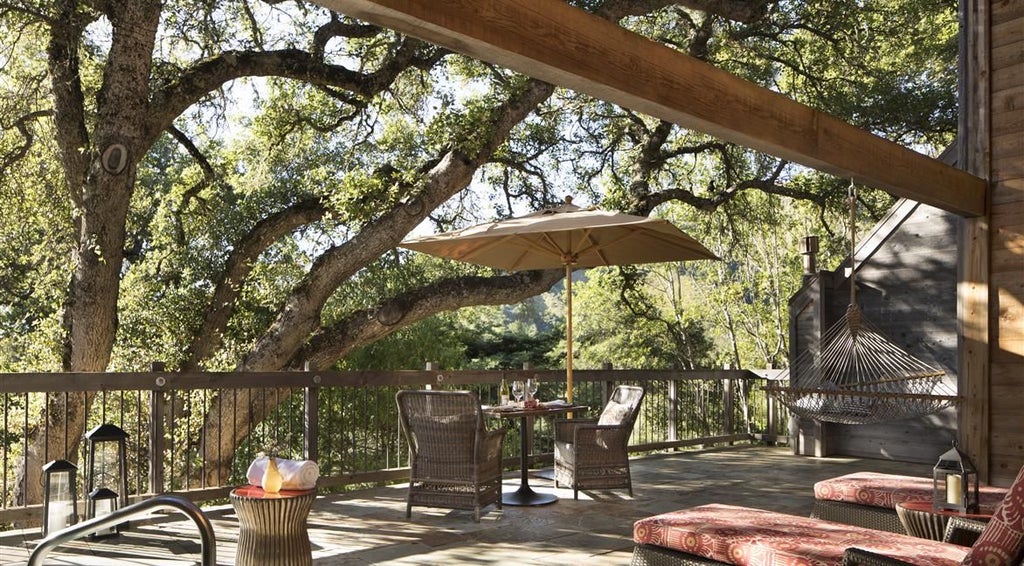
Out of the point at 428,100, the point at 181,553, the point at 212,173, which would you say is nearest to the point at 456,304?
the point at 428,100

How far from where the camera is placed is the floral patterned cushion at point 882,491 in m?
4.10

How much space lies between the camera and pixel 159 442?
5621 millimetres

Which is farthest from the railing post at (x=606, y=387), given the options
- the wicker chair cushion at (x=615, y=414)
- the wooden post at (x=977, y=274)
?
the wooden post at (x=977, y=274)

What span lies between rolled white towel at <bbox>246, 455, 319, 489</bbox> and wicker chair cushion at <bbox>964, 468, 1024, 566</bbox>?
2.29 metres

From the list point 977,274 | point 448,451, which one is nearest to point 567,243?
point 448,451

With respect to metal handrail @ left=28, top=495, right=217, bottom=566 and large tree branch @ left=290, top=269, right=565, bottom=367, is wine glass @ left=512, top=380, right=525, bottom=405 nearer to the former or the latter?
metal handrail @ left=28, top=495, right=217, bottom=566

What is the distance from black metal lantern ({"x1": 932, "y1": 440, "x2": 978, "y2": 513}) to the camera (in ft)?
12.2

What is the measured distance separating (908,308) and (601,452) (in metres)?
4.60

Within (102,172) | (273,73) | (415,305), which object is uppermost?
(273,73)

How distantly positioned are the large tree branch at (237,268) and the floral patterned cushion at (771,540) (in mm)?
8544

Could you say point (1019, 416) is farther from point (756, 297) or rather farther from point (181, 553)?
point (756, 297)

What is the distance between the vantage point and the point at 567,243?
23.3ft

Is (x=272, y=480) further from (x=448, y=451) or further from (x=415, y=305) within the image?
(x=415, y=305)

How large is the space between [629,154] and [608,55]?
10.0 meters
